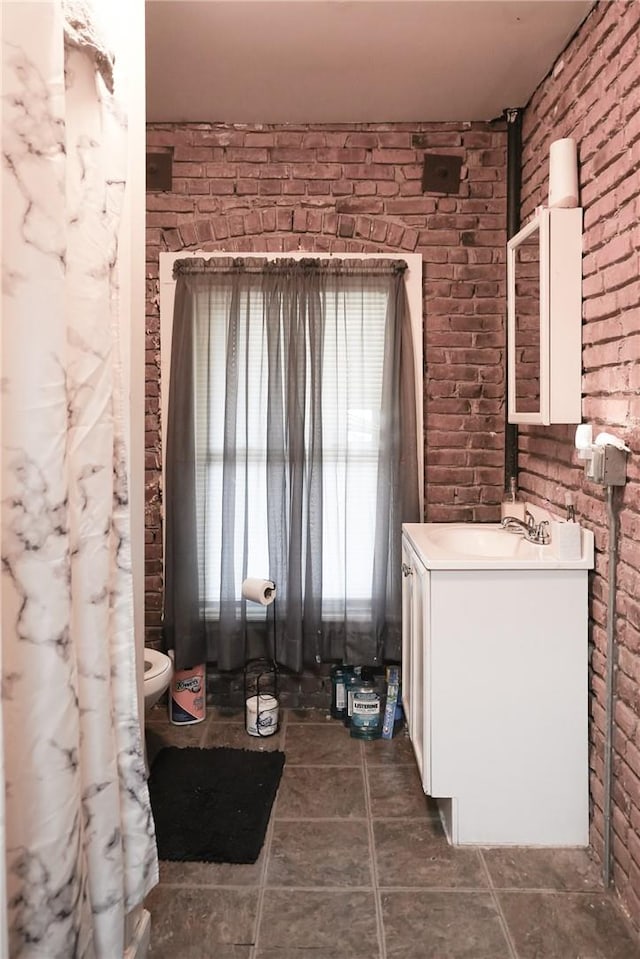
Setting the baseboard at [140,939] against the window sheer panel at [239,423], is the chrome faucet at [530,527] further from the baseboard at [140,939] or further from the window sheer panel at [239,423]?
the baseboard at [140,939]

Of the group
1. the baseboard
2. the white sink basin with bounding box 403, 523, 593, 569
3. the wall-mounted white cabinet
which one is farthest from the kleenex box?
the baseboard

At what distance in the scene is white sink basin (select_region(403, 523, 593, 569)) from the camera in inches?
93.0

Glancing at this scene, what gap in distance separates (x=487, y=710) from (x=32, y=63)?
85.2 inches

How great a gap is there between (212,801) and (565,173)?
8.45 feet

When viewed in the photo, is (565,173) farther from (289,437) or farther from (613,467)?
(289,437)

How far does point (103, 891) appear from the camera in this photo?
1.42 metres

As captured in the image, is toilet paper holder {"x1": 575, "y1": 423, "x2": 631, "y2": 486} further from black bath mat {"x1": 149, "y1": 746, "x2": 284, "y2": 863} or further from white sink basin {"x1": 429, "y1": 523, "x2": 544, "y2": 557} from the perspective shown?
black bath mat {"x1": 149, "y1": 746, "x2": 284, "y2": 863}

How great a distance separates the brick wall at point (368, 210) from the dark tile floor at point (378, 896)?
189 centimetres

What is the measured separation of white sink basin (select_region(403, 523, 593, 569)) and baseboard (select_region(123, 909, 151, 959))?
50.7 inches

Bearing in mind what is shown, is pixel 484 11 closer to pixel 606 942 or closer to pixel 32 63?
pixel 32 63

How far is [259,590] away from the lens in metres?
3.19

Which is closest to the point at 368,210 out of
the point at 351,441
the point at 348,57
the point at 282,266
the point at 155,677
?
the point at 282,266

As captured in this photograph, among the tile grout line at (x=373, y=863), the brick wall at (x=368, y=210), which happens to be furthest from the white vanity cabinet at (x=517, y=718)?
the brick wall at (x=368, y=210)

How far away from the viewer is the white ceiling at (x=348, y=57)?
245cm
